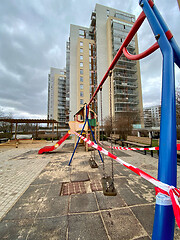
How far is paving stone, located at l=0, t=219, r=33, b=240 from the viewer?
4.56ft

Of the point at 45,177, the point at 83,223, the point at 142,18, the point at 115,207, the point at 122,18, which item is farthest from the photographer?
the point at 122,18

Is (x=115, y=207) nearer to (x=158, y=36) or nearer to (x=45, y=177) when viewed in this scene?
(x=45, y=177)

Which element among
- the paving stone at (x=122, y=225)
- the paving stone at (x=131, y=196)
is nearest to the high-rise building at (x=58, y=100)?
the paving stone at (x=131, y=196)

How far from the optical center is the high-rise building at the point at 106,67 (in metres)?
27.1

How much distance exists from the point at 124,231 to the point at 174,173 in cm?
143

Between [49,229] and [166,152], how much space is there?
1.99 m

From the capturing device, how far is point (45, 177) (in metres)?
3.13

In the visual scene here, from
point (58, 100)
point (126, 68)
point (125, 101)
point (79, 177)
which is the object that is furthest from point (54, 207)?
point (58, 100)

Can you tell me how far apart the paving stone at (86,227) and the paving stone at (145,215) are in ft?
2.11

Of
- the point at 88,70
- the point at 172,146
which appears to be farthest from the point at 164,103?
the point at 88,70

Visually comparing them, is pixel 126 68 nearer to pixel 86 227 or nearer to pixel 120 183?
pixel 120 183

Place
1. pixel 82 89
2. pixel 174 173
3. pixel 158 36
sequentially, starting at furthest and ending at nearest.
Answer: pixel 82 89, pixel 158 36, pixel 174 173

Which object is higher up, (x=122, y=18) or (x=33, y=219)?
(x=122, y=18)

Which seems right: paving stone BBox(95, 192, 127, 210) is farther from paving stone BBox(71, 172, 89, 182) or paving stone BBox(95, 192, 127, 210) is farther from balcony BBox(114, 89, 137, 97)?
balcony BBox(114, 89, 137, 97)
